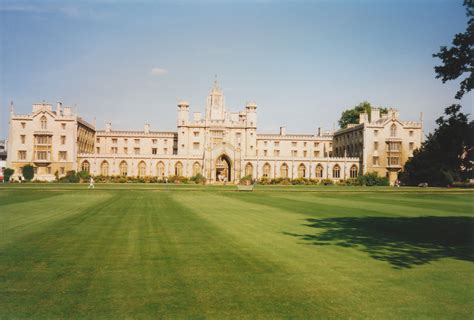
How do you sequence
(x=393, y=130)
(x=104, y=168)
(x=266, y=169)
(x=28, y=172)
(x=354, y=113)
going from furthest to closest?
1. (x=354, y=113)
2. (x=266, y=169)
3. (x=393, y=130)
4. (x=104, y=168)
5. (x=28, y=172)

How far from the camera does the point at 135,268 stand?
34.8 ft

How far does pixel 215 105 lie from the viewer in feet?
311

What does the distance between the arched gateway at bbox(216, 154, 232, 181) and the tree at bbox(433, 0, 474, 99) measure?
67340 millimetres

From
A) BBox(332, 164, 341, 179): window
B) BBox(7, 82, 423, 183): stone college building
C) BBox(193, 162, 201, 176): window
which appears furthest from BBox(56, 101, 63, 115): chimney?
BBox(332, 164, 341, 179): window

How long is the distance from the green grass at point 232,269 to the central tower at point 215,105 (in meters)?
76.0

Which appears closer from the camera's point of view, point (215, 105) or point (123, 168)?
point (123, 168)

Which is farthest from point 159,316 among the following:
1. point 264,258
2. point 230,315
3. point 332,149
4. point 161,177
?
point 332,149

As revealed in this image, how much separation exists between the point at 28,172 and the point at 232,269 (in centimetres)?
7620

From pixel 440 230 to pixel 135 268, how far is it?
13757 millimetres

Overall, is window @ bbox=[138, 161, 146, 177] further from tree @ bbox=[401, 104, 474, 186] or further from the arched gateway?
tree @ bbox=[401, 104, 474, 186]

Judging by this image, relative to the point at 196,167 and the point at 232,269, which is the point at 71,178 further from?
the point at 232,269

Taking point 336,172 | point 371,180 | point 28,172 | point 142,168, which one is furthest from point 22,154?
point 371,180

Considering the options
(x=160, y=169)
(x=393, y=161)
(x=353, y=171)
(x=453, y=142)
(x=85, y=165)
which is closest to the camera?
(x=453, y=142)

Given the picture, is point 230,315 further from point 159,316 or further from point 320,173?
point 320,173
